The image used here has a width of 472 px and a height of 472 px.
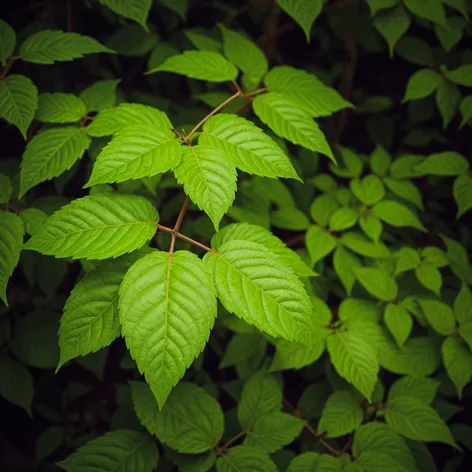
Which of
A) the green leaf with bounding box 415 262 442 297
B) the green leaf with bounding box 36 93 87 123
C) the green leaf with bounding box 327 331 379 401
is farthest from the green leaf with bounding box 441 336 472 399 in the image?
the green leaf with bounding box 36 93 87 123

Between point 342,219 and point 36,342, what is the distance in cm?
148

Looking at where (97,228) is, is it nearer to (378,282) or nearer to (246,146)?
(246,146)

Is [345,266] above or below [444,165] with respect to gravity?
below

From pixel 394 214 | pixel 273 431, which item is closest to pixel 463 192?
pixel 394 214

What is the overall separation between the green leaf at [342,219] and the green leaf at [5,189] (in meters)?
1.31

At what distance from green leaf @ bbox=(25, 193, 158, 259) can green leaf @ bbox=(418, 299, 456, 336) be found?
1234 mm

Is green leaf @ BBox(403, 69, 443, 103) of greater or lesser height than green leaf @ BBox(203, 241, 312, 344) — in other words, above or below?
above

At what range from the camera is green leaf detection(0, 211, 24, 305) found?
127 centimetres

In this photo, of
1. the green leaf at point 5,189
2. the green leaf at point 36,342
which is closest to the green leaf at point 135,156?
the green leaf at point 5,189

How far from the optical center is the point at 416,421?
1.63m

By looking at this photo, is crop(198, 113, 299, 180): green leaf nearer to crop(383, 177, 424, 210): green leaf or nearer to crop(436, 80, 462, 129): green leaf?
crop(383, 177, 424, 210): green leaf

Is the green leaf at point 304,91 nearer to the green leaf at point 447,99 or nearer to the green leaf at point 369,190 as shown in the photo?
the green leaf at point 369,190

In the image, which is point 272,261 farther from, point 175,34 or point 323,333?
point 175,34

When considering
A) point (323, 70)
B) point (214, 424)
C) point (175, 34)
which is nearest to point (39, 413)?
point (214, 424)
